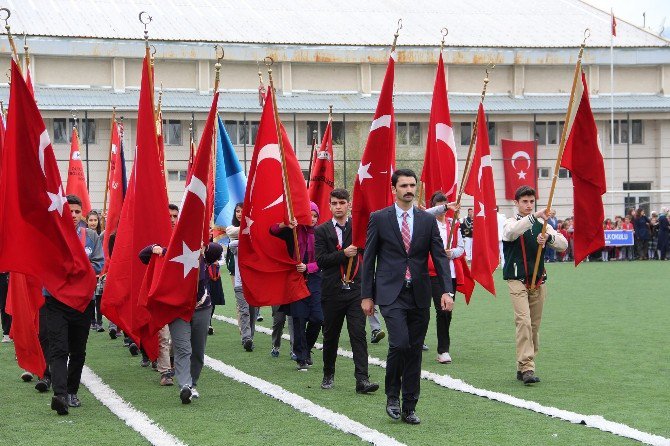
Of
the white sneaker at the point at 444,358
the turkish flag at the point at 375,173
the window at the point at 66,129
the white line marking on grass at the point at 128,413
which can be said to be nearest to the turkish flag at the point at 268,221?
the turkish flag at the point at 375,173

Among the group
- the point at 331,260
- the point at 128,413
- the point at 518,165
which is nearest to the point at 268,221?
the point at 331,260

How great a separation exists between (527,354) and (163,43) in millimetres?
44565

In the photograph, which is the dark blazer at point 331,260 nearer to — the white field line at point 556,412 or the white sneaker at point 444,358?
the white field line at point 556,412

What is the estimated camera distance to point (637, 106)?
57125 mm

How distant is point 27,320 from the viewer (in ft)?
39.2

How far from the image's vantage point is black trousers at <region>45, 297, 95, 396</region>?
10500 millimetres

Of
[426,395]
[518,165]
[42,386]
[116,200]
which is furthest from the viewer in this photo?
[518,165]

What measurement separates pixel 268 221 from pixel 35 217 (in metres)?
3.40

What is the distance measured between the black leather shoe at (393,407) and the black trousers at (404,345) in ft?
0.11

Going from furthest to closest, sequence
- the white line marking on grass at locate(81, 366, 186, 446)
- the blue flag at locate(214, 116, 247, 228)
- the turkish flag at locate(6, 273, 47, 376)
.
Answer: the blue flag at locate(214, 116, 247, 228) → the turkish flag at locate(6, 273, 47, 376) → the white line marking on grass at locate(81, 366, 186, 446)

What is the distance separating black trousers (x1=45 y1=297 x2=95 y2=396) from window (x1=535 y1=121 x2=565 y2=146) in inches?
1895

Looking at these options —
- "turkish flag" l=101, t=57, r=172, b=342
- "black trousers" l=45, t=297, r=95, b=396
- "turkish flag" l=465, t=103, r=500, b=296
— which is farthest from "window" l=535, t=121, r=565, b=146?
"black trousers" l=45, t=297, r=95, b=396

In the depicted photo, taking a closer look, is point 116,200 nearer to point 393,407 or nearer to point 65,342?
point 65,342

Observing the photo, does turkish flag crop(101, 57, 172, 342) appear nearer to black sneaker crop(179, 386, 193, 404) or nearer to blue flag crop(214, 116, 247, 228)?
black sneaker crop(179, 386, 193, 404)
